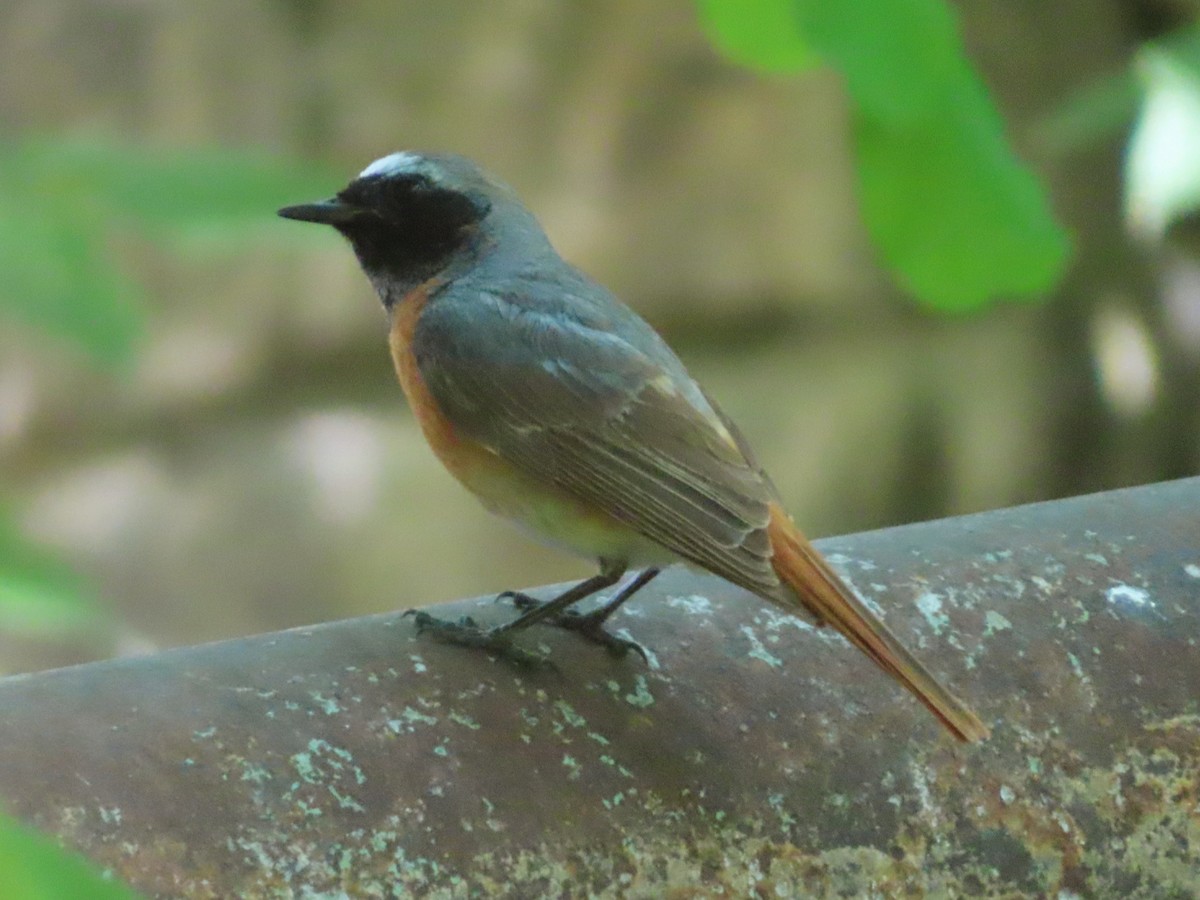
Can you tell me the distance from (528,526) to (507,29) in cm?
352

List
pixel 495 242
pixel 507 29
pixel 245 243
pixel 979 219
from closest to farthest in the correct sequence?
pixel 979 219, pixel 245 243, pixel 495 242, pixel 507 29

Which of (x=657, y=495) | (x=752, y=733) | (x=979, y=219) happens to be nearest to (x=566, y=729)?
(x=752, y=733)

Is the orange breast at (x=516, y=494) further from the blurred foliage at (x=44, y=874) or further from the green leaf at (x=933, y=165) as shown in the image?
the blurred foliage at (x=44, y=874)

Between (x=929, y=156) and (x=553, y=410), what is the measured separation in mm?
1408

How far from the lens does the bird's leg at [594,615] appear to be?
1.97 m

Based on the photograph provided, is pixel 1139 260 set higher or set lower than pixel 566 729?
lower

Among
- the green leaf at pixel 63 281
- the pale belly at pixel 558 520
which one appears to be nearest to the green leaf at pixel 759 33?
the green leaf at pixel 63 281

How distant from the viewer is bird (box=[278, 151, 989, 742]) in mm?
1991

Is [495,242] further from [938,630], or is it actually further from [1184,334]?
[1184,334]

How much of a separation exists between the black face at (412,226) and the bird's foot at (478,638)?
84 cm

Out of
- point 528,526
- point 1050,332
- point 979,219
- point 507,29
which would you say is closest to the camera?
point 979,219

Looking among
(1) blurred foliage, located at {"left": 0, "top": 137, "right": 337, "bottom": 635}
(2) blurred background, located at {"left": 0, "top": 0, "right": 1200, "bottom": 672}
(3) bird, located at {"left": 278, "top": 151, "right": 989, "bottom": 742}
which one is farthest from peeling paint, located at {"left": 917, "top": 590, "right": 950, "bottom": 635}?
(2) blurred background, located at {"left": 0, "top": 0, "right": 1200, "bottom": 672}

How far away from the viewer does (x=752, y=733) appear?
68.9 inches

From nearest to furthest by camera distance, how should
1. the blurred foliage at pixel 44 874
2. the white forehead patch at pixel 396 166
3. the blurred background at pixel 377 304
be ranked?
the blurred foliage at pixel 44 874 → the white forehead patch at pixel 396 166 → the blurred background at pixel 377 304
